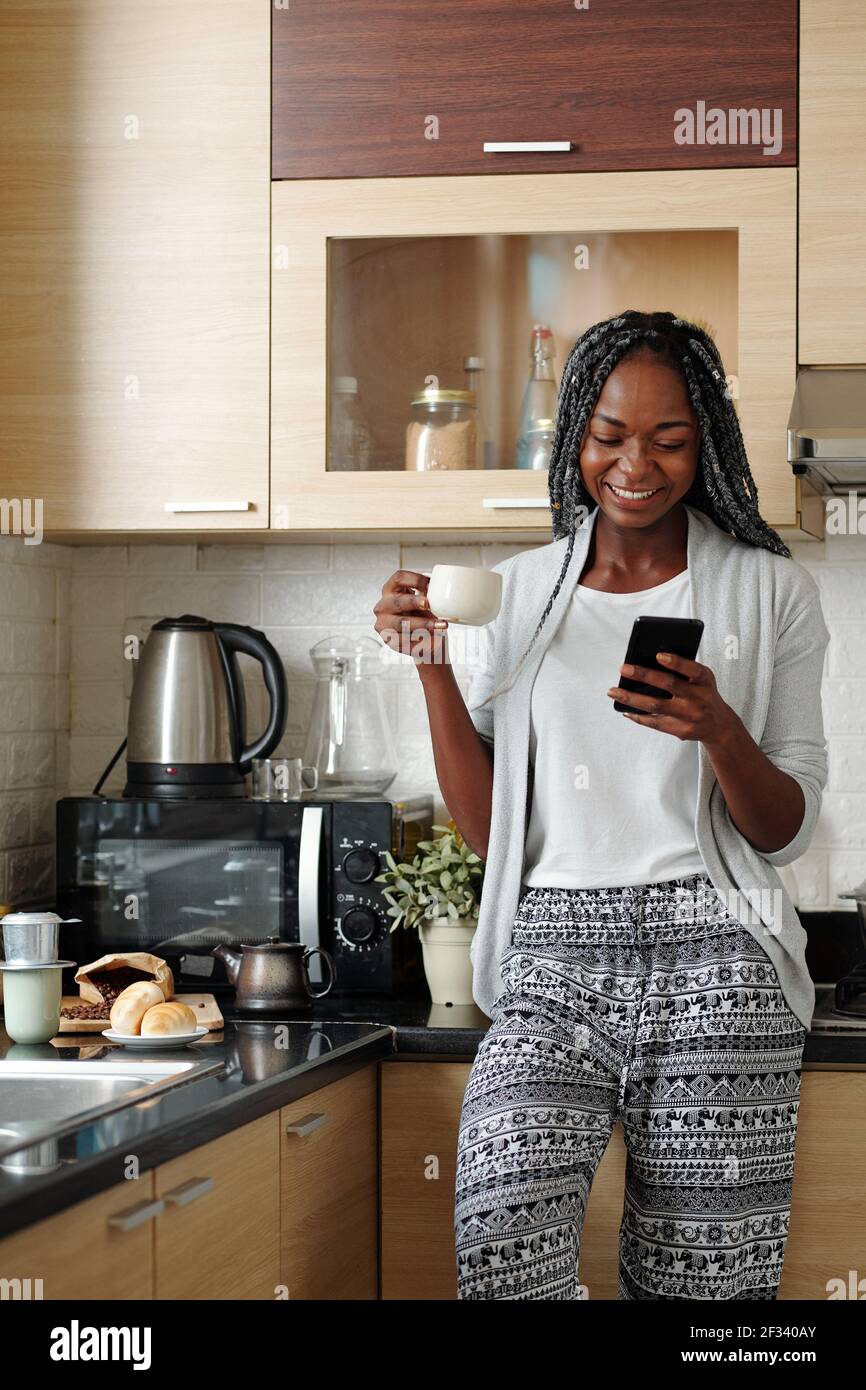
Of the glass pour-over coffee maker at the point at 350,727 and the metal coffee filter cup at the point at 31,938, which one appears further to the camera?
the glass pour-over coffee maker at the point at 350,727

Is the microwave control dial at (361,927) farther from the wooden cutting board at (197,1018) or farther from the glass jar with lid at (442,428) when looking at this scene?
the glass jar with lid at (442,428)

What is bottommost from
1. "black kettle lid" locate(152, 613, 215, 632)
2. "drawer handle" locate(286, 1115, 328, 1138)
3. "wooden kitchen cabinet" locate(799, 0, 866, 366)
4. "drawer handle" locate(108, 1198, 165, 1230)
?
"drawer handle" locate(286, 1115, 328, 1138)

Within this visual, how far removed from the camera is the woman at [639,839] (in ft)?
5.19

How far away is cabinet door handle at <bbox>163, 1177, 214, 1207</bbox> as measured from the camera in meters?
1.36

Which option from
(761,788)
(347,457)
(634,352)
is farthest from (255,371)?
(761,788)

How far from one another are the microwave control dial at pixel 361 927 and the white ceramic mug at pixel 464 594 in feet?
2.05

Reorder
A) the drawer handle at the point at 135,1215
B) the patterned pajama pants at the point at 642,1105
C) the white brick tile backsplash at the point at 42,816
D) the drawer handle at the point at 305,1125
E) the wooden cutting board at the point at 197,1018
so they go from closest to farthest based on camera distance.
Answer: the drawer handle at the point at 135,1215 < the patterned pajama pants at the point at 642,1105 < the drawer handle at the point at 305,1125 < the wooden cutting board at the point at 197,1018 < the white brick tile backsplash at the point at 42,816

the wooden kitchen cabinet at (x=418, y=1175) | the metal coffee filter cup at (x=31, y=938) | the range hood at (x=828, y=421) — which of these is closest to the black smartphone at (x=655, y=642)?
the range hood at (x=828, y=421)

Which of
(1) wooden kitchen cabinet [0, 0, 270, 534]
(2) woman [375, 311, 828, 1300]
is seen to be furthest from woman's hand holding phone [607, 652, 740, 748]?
(1) wooden kitchen cabinet [0, 0, 270, 534]

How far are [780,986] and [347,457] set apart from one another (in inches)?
37.8

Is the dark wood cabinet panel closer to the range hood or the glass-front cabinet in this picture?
the glass-front cabinet

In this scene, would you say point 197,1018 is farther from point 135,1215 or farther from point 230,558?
point 230,558

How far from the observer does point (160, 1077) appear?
1.63 meters

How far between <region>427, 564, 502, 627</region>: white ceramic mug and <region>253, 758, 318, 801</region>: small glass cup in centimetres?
72
